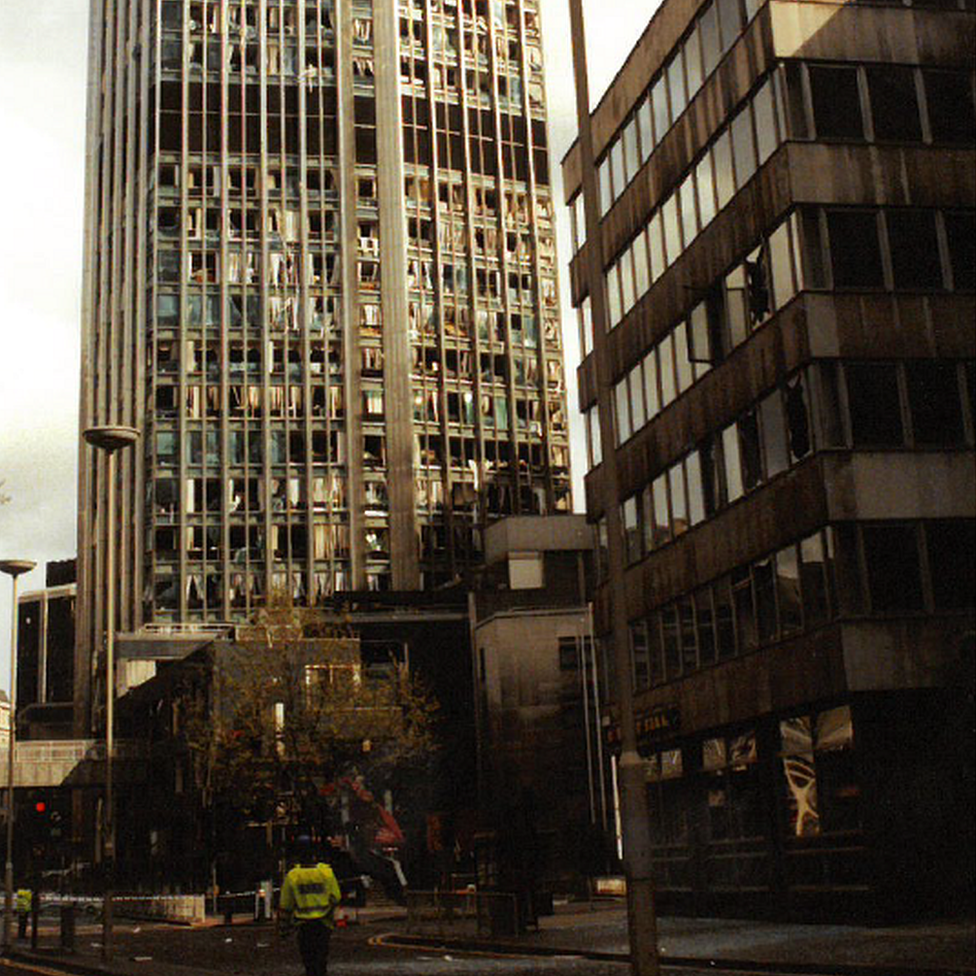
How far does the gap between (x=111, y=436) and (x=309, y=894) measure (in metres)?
15.6

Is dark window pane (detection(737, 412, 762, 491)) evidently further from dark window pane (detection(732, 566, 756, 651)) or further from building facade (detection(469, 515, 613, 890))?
building facade (detection(469, 515, 613, 890))

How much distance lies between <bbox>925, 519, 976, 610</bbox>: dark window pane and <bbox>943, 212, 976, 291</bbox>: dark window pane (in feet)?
15.9

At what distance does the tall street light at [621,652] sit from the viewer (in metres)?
14.4

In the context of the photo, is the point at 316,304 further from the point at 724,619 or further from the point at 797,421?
the point at 797,421

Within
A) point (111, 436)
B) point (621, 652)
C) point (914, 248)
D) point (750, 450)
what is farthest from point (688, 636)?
point (621, 652)

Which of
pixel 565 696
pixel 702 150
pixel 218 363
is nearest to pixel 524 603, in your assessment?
pixel 565 696

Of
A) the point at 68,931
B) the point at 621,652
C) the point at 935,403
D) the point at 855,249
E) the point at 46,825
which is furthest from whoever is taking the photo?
the point at 46,825

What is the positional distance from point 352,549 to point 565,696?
168 feet

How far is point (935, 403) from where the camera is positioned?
29391 millimetres

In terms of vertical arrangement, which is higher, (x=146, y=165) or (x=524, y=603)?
(x=146, y=165)

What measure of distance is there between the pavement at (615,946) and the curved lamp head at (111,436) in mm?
10107

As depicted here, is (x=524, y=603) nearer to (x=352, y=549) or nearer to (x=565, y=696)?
A: (x=565, y=696)

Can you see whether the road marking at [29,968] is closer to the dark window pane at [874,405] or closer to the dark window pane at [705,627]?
the dark window pane at [705,627]

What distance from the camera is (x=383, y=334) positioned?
120 metres
